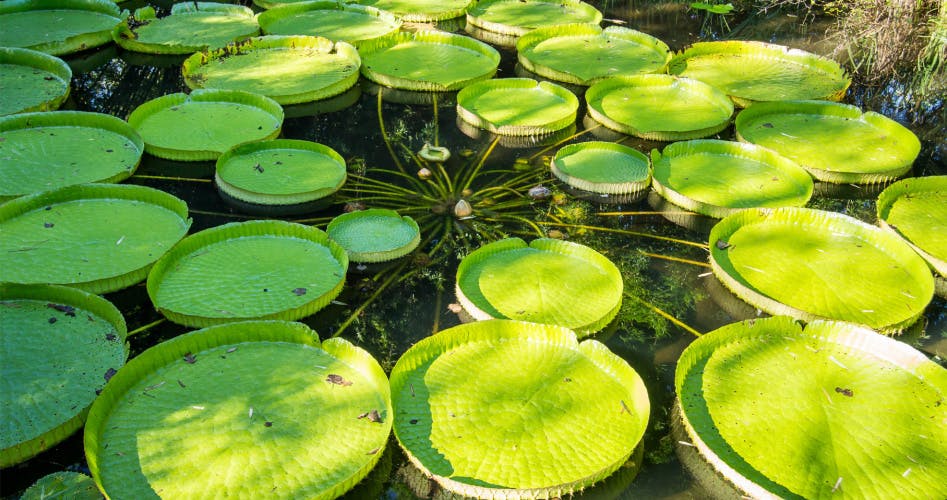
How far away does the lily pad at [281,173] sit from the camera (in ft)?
13.6

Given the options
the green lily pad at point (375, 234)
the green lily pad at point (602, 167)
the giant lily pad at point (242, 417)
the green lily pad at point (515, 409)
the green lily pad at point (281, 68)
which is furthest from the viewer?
the green lily pad at point (281, 68)

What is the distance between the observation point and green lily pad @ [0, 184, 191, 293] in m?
3.41

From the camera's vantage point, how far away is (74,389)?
2809 millimetres

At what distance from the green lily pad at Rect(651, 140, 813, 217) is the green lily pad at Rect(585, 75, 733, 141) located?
0.28 m

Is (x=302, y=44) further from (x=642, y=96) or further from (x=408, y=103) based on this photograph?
(x=642, y=96)

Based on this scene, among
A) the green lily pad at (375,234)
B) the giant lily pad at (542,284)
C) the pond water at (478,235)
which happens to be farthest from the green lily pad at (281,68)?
the giant lily pad at (542,284)

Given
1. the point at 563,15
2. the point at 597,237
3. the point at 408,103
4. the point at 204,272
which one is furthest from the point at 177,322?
the point at 563,15

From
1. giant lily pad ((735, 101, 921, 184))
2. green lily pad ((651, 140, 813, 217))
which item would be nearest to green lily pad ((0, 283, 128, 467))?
green lily pad ((651, 140, 813, 217))

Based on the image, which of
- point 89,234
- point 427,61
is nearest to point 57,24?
point 427,61

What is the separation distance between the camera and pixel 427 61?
5.98 m

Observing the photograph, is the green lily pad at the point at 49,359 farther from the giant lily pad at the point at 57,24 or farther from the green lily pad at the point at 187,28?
the giant lily pad at the point at 57,24

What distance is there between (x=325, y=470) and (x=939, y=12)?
5.92 m

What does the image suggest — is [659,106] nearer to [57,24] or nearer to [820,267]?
[820,267]

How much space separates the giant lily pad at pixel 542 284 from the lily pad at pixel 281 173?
117cm
